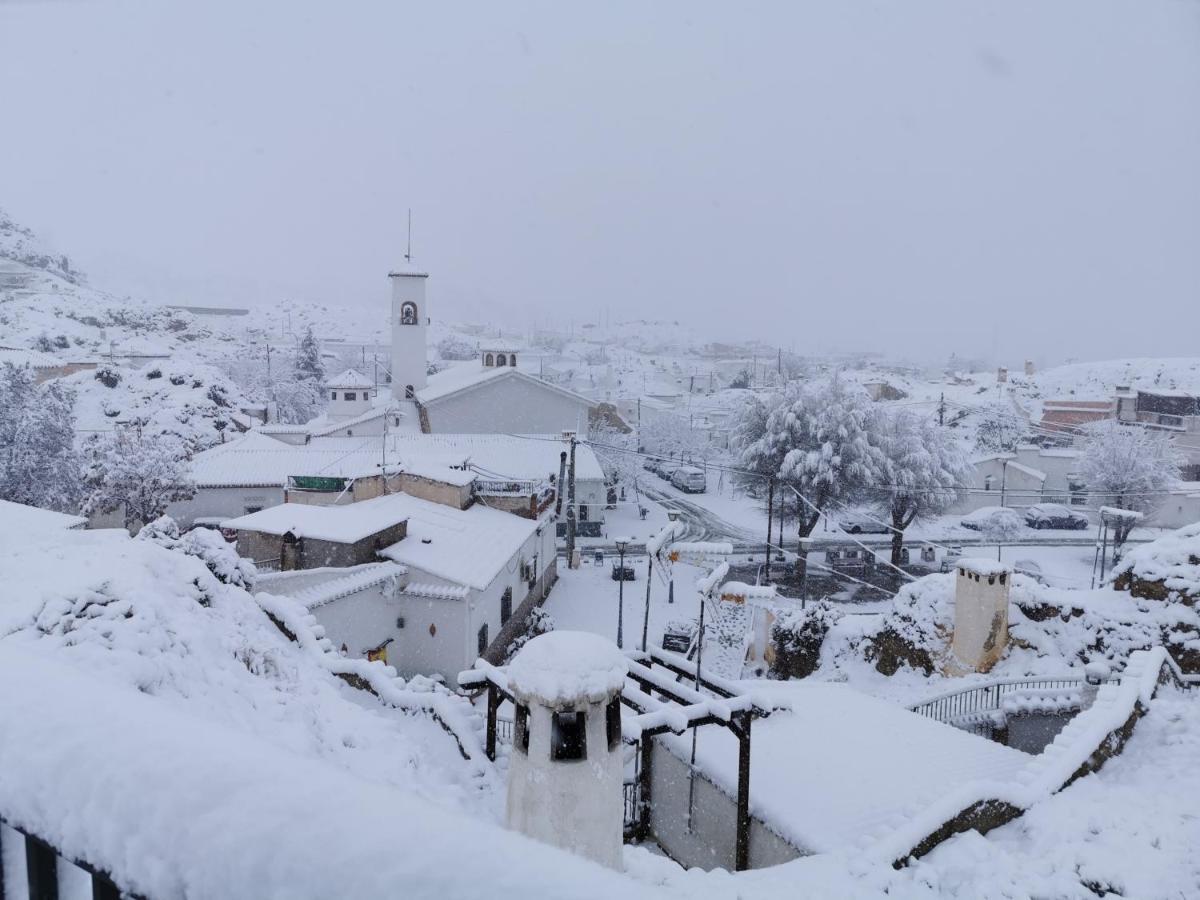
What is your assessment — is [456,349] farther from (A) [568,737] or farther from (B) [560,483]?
(A) [568,737]

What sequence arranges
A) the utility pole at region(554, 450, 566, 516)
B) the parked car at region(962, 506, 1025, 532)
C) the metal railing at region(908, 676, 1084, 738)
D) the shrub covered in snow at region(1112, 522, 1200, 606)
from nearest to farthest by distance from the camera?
1. the metal railing at region(908, 676, 1084, 738)
2. the shrub covered in snow at region(1112, 522, 1200, 606)
3. the utility pole at region(554, 450, 566, 516)
4. the parked car at region(962, 506, 1025, 532)

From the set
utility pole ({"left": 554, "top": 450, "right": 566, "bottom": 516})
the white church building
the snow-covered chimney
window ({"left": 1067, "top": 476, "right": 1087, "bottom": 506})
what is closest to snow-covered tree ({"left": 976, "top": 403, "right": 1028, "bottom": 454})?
window ({"left": 1067, "top": 476, "right": 1087, "bottom": 506})

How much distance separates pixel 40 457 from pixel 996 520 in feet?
105

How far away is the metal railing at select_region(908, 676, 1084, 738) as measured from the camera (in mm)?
12211

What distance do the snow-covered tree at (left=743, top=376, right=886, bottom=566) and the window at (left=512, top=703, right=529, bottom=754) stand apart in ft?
70.6

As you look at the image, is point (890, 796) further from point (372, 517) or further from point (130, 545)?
point (372, 517)

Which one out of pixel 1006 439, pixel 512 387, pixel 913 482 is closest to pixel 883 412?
pixel 913 482

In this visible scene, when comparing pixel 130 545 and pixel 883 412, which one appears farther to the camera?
pixel 883 412

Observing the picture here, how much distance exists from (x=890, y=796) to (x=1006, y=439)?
136 ft

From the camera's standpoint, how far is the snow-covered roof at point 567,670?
4.81m

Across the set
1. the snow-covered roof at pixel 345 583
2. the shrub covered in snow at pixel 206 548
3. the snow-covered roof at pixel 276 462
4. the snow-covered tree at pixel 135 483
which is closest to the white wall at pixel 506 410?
the snow-covered roof at pixel 276 462

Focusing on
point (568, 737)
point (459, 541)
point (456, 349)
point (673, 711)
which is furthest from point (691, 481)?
point (456, 349)

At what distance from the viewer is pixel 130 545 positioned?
798 cm

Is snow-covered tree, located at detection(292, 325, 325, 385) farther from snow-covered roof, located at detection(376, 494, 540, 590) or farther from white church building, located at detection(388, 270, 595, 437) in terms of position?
snow-covered roof, located at detection(376, 494, 540, 590)
